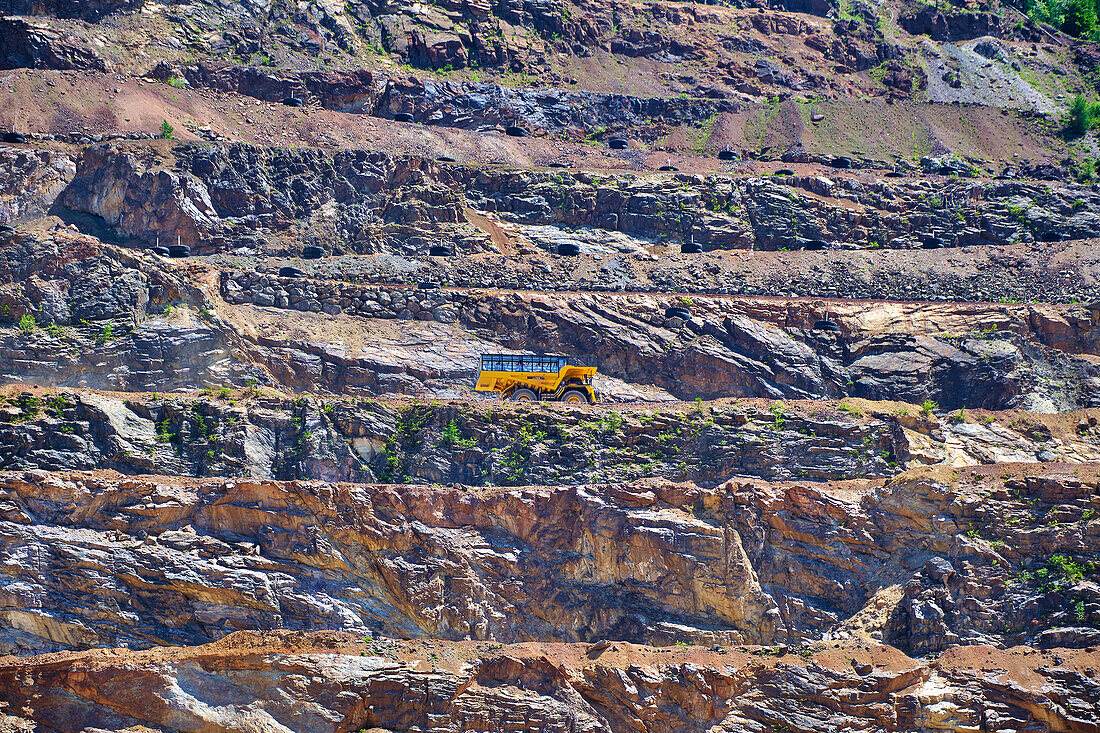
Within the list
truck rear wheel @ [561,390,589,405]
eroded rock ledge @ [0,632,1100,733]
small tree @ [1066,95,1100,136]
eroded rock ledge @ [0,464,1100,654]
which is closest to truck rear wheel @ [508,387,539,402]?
truck rear wheel @ [561,390,589,405]

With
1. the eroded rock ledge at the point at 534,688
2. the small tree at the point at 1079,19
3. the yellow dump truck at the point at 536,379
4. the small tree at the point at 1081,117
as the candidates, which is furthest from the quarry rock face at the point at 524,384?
the small tree at the point at 1079,19

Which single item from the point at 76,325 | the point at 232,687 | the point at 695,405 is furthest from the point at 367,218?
the point at 232,687

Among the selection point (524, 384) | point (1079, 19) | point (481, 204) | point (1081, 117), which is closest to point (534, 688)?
point (524, 384)

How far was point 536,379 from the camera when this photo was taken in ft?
153

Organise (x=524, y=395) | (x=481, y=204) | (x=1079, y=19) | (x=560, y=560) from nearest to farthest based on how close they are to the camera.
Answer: (x=560, y=560)
(x=524, y=395)
(x=481, y=204)
(x=1079, y=19)

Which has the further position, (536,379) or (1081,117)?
(1081,117)

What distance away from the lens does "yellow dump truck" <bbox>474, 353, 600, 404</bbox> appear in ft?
153

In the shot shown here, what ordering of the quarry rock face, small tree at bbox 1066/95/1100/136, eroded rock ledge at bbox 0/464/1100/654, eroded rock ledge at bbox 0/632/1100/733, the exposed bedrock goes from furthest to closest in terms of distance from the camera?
small tree at bbox 1066/95/1100/136, the exposed bedrock, eroded rock ledge at bbox 0/464/1100/654, the quarry rock face, eroded rock ledge at bbox 0/632/1100/733

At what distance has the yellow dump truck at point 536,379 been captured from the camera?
46.5 metres

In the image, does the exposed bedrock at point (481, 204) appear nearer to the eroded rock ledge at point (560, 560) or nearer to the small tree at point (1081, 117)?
the small tree at point (1081, 117)

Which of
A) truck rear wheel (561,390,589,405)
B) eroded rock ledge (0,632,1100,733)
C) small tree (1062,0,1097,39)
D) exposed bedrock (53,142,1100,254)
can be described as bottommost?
eroded rock ledge (0,632,1100,733)

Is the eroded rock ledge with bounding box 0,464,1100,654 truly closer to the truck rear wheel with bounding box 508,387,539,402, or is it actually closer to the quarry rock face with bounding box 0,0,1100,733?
the quarry rock face with bounding box 0,0,1100,733

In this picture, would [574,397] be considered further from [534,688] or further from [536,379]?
[534,688]

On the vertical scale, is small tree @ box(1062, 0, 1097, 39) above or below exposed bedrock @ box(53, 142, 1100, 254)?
above
